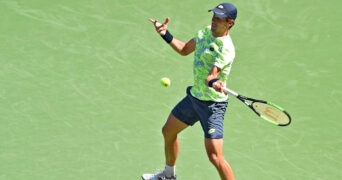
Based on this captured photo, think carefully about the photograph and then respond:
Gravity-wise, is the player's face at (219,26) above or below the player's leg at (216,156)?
above

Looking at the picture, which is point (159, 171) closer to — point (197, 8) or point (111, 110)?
point (111, 110)

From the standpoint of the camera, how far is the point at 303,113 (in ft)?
36.6

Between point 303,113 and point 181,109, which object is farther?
point 303,113

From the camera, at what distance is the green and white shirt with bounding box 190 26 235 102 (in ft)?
29.1

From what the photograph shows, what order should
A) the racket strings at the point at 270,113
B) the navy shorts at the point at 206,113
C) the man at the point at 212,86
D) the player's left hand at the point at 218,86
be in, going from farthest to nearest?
the racket strings at the point at 270,113 < the navy shorts at the point at 206,113 < the man at the point at 212,86 < the player's left hand at the point at 218,86

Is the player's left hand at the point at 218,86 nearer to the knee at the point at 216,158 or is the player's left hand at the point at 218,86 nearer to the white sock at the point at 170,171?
the knee at the point at 216,158

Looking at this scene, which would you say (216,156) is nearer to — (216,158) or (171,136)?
(216,158)

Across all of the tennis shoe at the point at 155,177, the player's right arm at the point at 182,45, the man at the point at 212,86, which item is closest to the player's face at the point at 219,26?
the man at the point at 212,86

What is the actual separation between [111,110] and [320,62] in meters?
3.29

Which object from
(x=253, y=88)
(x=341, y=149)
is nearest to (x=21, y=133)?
(x=253, y=88)

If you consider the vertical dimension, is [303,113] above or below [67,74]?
above

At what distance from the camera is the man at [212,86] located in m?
8.86

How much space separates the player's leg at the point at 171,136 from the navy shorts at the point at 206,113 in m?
0.10

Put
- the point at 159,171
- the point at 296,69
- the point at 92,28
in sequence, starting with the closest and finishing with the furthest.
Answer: the point at 159,171, the point at 296,69, the point at 92,28
